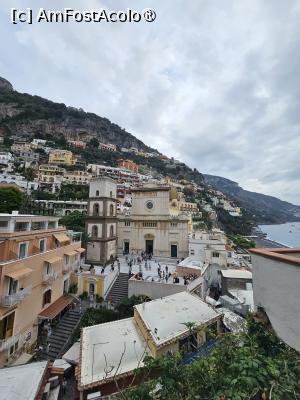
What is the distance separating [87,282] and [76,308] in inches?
85.1

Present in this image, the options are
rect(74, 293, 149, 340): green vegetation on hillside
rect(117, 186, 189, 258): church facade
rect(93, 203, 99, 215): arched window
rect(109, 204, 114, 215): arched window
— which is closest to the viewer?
rect(74, 293, 149, 340): green vegetation on hillside

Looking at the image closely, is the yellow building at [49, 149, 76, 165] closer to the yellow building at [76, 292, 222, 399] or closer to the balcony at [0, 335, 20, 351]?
the balcony at [0, 335, 20, 351]

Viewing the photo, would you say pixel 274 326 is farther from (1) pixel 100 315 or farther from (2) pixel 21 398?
(1) pixel 100 315

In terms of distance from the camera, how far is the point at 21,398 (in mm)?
6512

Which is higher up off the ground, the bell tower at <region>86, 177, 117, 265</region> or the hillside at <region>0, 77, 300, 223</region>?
the hillside at <region>0, 77, 300, 223</region>

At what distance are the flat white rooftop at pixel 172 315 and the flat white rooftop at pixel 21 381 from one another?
453 cm

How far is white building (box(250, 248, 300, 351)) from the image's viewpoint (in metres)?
3.71

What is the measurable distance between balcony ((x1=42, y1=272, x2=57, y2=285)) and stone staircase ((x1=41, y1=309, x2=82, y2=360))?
293cm

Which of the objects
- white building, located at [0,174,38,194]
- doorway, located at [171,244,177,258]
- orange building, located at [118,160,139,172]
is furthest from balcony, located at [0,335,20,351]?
orange building, located at [118,160,139,172]

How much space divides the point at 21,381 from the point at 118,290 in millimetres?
11164

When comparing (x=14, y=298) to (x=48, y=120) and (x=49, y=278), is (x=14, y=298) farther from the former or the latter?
(x=48, y=120)

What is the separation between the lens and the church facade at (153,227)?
1049 inches

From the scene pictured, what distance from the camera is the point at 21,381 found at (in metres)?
7.26

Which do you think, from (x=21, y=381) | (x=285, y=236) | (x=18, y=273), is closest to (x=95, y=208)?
(x=18, y=273)
